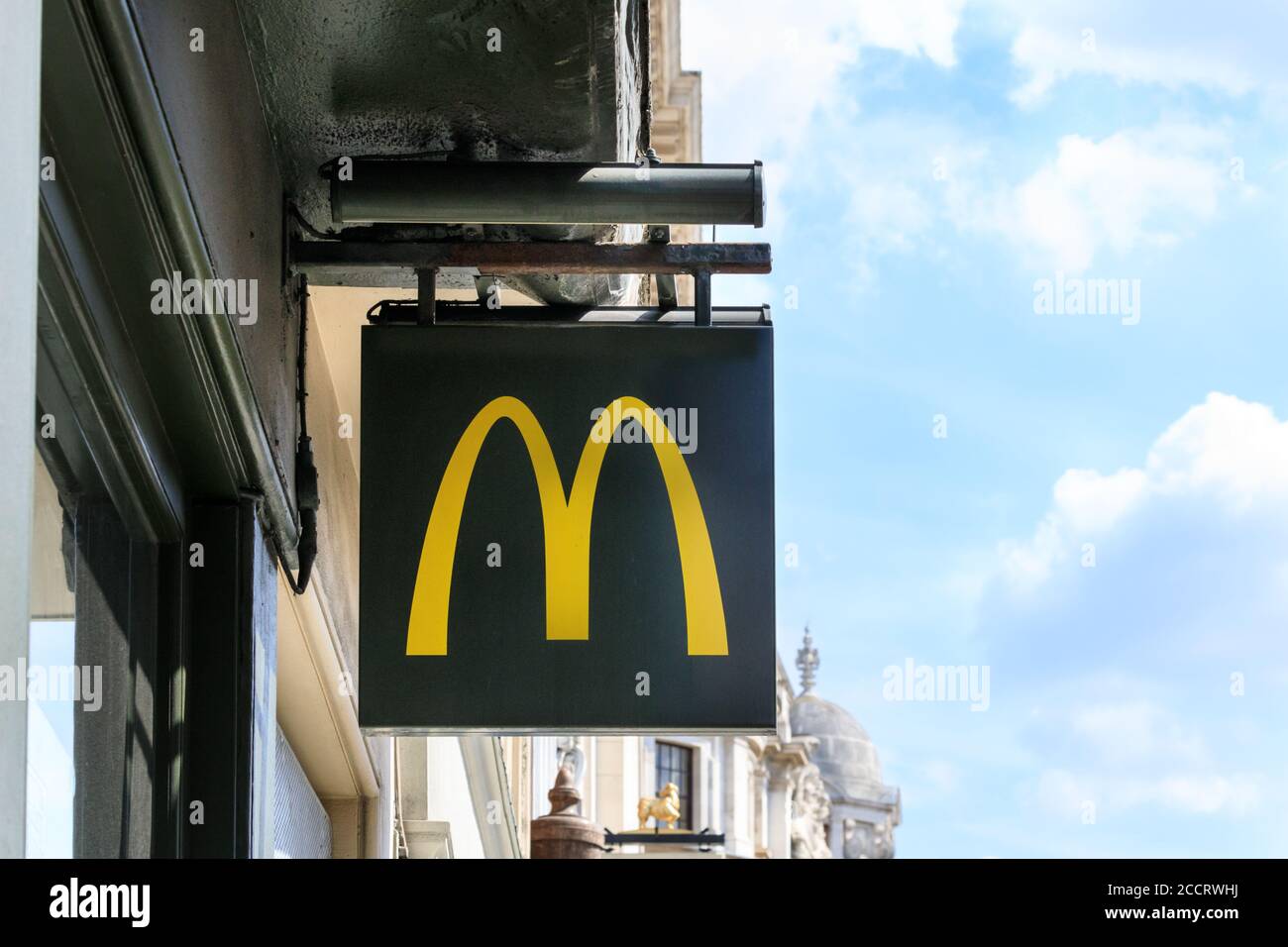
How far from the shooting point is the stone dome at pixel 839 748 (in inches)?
3755

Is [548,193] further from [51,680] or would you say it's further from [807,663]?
[807,663]

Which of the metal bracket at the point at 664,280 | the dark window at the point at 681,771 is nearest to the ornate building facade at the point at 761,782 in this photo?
the dark window at the point at 681,771

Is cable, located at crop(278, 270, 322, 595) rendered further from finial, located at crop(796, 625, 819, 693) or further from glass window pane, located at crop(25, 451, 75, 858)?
finial, located at crop(796, 625, 819, 693)

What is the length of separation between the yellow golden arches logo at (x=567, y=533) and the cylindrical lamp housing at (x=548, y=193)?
46 centimetres

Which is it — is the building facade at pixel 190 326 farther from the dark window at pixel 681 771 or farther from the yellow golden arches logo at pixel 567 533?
the dark window at pixel 681 771

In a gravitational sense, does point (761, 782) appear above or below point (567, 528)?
above

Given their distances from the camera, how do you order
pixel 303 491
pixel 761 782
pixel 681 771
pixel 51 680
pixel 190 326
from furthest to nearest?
pixel 761 782 < pixel 681 771 < pixel 303 491 < pixel 190 326 < pixel 51 680

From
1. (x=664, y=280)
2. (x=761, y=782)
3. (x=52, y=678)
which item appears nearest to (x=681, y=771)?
(x=761, y=782)

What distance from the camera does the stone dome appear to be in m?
95.4

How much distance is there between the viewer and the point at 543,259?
5.18 m

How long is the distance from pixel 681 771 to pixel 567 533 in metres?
50.2

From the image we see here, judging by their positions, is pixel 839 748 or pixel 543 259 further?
pixel 839 748

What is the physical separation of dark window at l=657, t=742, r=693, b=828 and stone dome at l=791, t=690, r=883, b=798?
39.9m
